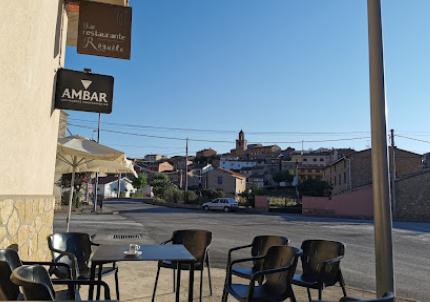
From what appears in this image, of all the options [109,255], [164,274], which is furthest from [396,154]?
[109,255]

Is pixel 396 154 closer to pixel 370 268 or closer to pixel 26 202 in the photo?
pixel 370 268

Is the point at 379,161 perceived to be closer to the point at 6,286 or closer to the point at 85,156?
the point at 6,286

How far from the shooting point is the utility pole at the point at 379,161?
3.43m

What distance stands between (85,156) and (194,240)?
2.71m

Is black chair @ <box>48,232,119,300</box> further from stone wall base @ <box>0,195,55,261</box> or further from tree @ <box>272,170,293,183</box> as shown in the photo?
tree @ <box>272,170,293,183</box>

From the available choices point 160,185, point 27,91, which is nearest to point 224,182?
point 160,185

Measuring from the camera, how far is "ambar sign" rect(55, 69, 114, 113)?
6.04 meters

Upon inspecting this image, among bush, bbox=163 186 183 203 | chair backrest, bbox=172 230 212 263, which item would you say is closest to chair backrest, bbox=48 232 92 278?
chair backrest, bbox=172 230 212 263

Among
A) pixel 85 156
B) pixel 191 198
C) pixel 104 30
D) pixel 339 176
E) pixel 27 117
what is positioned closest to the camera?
pixel 27 117

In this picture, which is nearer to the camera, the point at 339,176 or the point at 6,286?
the point at 6,286

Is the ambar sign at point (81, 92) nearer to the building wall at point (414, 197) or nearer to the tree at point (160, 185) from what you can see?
the building wall at point (414, 197)

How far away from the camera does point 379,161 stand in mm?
3570

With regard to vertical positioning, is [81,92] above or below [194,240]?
above

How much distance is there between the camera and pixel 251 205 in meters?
42.9
